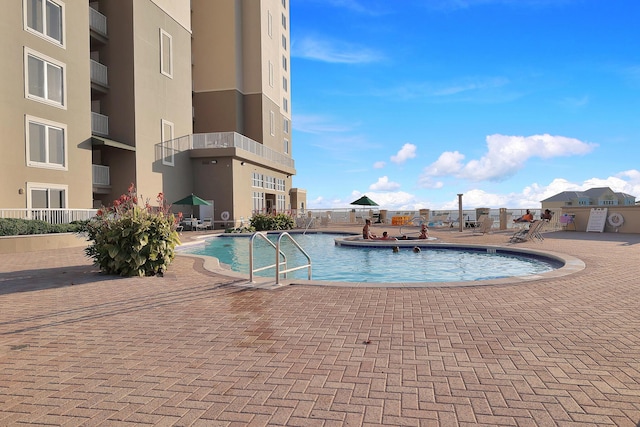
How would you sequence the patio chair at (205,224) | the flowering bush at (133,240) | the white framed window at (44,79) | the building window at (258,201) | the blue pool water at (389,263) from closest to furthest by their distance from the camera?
the flowering bush at (133,240), the blue pool water at (389,263), the white framed window at (44,79), the patio chair at (205,224), the building window at (258,201)

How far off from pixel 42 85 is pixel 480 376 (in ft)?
58.1

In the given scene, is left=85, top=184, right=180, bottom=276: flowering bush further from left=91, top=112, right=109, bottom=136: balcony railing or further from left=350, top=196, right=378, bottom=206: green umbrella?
left=350, top=196, right=378, bottom=206: green umbrella

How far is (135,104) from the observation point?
1920 centimetres

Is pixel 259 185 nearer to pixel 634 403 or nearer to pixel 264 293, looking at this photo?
pixel 264 293

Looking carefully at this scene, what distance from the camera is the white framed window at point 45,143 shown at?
14.3 meters

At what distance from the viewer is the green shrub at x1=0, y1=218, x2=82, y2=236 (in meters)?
11.8

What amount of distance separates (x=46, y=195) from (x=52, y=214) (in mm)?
1024

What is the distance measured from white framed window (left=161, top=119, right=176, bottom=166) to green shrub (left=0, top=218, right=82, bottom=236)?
8.50 meters

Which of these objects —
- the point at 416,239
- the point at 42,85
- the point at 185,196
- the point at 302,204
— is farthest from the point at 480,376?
the point at 302,204

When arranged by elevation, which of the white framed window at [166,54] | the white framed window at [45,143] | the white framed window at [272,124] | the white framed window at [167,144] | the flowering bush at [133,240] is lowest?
the flowering bush at [133,240]

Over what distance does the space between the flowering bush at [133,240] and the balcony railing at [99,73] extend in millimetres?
14184

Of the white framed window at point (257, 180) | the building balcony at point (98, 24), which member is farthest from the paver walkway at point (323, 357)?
the white framed window at point (257, 180)

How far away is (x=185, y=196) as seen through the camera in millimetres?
23312

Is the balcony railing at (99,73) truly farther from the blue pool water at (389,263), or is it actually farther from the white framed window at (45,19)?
the blue pool water at (389,263)
